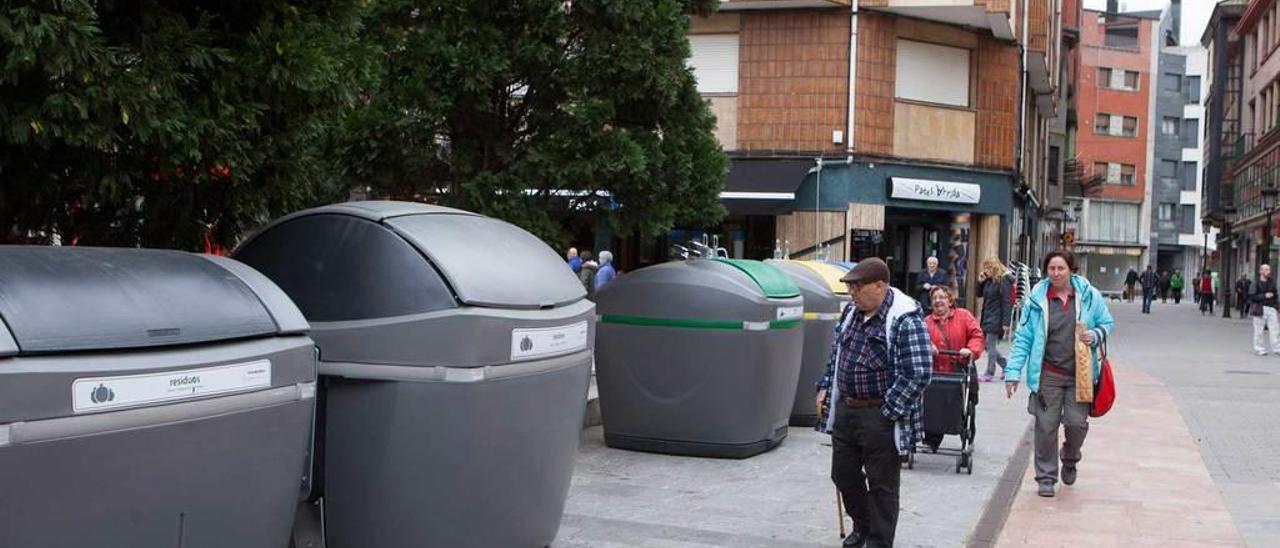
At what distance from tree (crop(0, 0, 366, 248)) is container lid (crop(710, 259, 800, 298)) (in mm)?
3711

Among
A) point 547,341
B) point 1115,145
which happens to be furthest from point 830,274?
point 1115,145

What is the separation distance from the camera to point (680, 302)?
9.48 meters

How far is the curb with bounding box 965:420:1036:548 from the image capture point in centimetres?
746

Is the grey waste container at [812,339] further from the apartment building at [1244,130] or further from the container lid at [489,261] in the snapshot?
the apartment building at [1244,130]

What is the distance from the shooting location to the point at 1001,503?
858cm

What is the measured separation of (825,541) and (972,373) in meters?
2.93

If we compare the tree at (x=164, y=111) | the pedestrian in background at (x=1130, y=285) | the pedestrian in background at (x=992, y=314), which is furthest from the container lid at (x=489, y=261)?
the pedestrian in background at (x=1130, y=285)

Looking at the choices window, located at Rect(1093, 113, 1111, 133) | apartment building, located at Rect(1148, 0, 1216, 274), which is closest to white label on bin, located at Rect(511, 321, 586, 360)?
window, located at Rect(1093, 113, 1111, 133)

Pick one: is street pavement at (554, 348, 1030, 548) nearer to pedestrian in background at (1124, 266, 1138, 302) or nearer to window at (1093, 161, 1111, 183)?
pedestrian in background at (1124, 266, 1138, 302)

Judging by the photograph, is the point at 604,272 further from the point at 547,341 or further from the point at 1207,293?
the point at 1207,293

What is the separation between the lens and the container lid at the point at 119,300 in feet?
12.5

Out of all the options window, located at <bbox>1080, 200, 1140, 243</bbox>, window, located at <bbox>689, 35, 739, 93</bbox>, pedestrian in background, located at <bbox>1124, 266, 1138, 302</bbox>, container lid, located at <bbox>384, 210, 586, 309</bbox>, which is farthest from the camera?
window, located at <bbox>1080, 200, 1140, 243</bbox>

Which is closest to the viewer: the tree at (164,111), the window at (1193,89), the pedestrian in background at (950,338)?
the tree at (164,111)

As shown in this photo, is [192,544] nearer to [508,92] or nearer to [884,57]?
[508,92]
